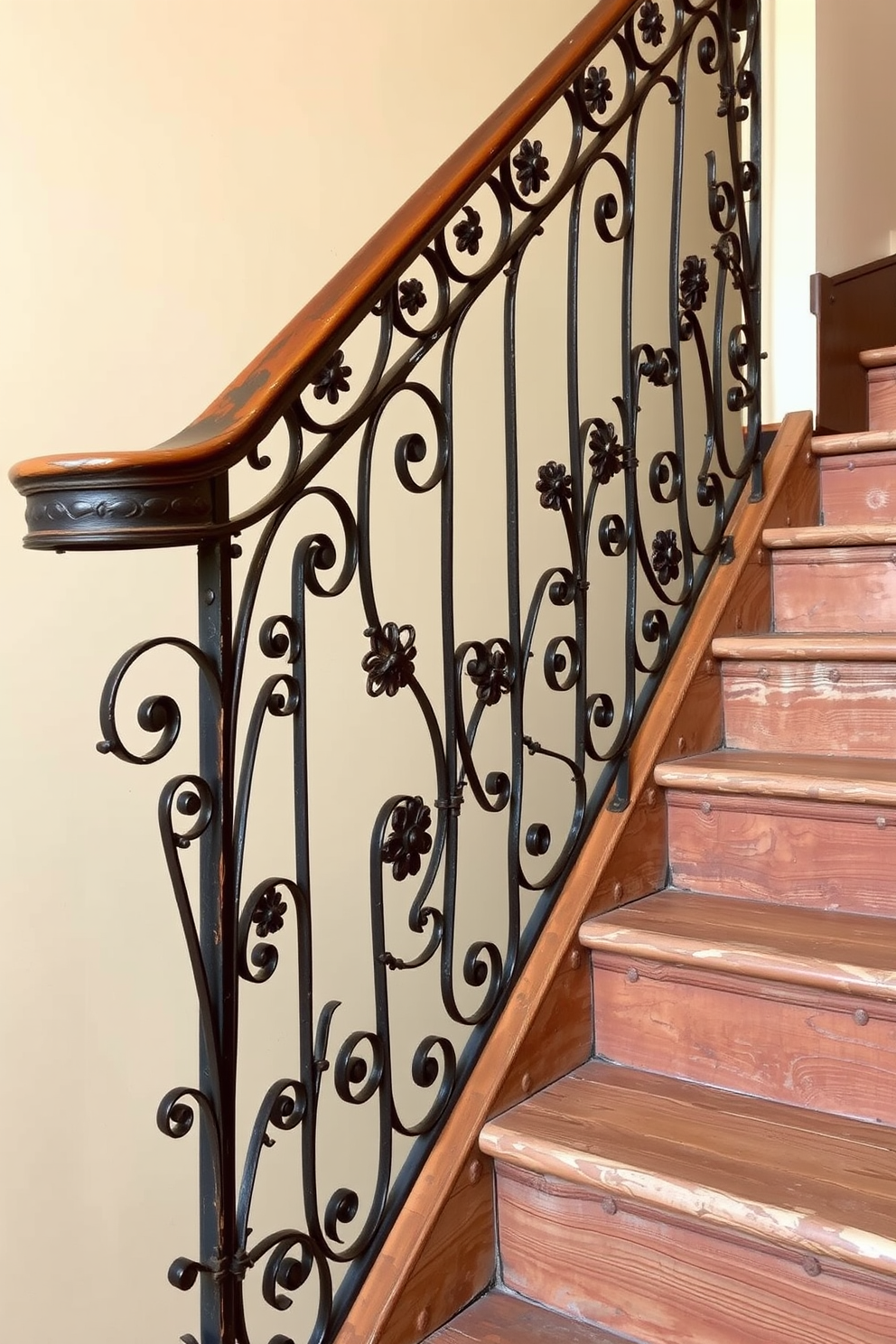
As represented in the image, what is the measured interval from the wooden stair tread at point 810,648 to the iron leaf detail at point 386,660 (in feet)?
2.49

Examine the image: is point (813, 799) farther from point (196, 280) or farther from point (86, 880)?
point (196, 280)

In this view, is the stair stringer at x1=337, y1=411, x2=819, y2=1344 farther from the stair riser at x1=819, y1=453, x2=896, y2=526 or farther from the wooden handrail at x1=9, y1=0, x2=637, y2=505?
the wooden handrail at x1=9, y1=0, x2=637, y2=505

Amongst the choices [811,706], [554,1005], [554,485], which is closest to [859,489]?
[811,706]

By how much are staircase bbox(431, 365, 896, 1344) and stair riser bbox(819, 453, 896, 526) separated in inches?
16.5

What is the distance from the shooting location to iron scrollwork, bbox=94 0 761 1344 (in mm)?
1016

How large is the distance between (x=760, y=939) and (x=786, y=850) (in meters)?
0.20

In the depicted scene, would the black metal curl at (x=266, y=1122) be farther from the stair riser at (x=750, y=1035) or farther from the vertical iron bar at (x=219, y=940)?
the stair riser at (x=750, y=1035)

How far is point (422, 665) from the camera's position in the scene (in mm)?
2340

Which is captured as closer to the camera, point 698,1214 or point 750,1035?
point 698,1214

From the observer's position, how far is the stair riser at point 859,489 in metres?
2.04

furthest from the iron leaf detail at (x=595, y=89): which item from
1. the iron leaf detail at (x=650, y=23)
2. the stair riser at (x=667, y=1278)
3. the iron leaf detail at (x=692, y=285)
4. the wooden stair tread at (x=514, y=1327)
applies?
the wooden stair tread at (x=514, y=1327)

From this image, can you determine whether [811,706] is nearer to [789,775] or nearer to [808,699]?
[808,699]

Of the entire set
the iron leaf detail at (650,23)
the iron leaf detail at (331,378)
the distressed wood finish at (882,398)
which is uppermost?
the iron leaf detail at (650,23)

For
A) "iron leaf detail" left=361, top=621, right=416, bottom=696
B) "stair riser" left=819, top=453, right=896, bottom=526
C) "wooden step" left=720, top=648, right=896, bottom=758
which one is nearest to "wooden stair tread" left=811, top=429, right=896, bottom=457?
"stair riser" left=819, top=453, right=896, bottom=526
